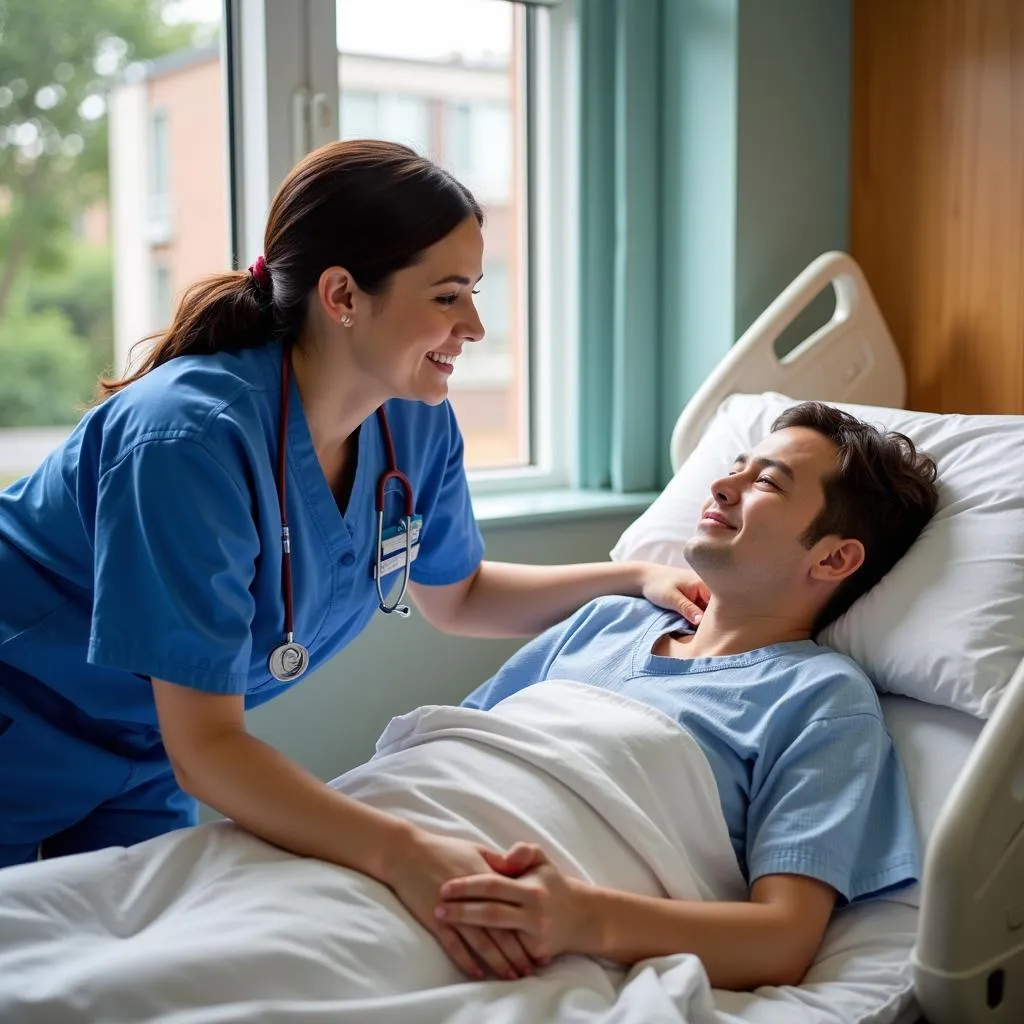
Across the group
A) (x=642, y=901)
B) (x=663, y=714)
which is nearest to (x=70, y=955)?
(x=642, y=901)

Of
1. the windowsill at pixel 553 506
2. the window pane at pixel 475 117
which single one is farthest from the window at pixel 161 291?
the windowsill at pixel 553 506

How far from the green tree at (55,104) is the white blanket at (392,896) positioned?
1.44m

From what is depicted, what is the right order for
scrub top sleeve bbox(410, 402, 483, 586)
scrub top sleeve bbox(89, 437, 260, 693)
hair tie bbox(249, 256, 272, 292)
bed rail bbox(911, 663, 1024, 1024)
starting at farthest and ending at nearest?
scrub top sleeve bbox(410, 402, 483, 586) < hair tie bbox(249, 256, 272, 292) < scrub top sleeve bbox(89, 437, 260, 693) < bed rail bbox(911, 663, 1024, 1024)

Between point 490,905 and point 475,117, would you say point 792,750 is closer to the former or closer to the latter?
point 490,905

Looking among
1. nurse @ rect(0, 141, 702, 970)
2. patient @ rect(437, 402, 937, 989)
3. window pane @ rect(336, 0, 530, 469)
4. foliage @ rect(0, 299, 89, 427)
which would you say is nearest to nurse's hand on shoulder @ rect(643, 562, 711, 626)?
patient @ rect(437, 402, 937, 989)

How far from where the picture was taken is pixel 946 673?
5.02 ft

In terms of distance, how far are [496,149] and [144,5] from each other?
84 cm

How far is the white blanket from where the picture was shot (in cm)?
108

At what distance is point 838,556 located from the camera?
A: 1678 mm

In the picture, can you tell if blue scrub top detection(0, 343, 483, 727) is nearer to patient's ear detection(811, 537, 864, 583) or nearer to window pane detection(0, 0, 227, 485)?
patient's ear detection(811, 537, 864, 583)

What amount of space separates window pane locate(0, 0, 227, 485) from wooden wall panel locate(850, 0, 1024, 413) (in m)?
1.35

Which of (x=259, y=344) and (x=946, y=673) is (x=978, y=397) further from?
(x=259, y=344)

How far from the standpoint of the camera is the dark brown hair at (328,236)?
1.46 m

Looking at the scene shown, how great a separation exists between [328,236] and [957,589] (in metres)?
0.91
